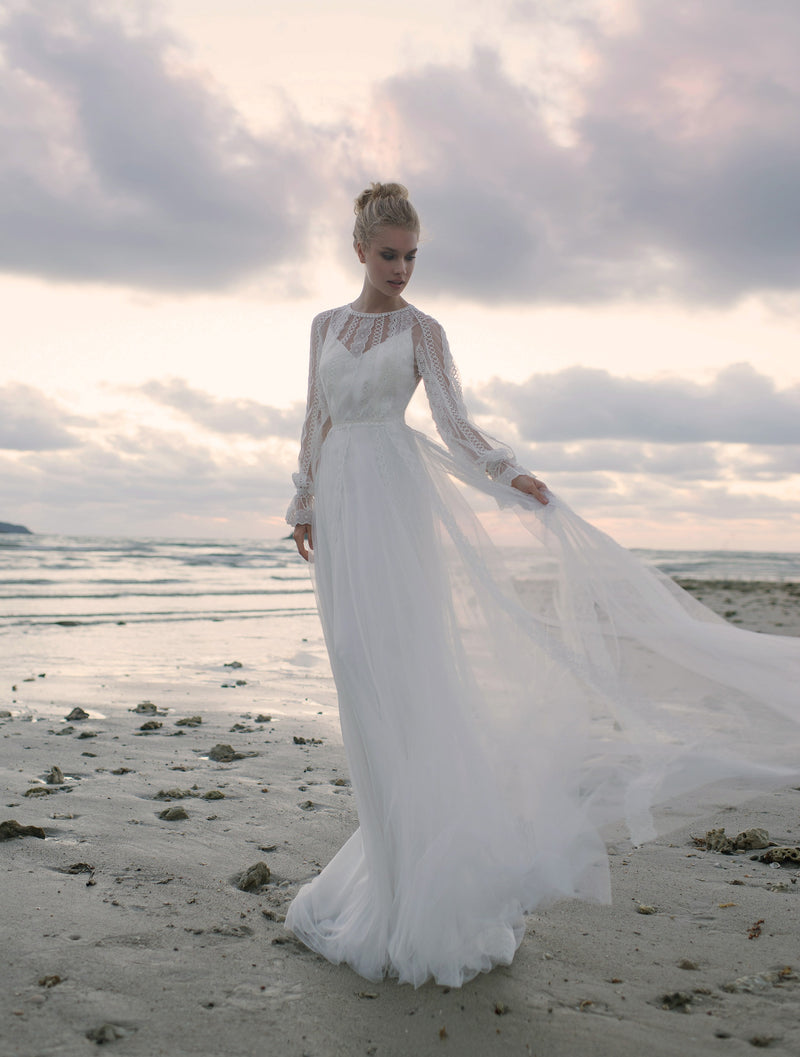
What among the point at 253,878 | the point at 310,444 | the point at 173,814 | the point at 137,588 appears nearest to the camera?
the point at 253,878

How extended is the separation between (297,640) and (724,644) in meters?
8.23

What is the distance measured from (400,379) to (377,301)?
0.36 m

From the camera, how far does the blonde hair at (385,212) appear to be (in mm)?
3086

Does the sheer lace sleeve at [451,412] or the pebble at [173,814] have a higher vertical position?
the sheer lace sleeve at [451,412]

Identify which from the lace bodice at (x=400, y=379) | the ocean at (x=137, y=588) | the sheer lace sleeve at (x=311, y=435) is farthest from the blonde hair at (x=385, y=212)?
the ocean at (x=137, y=588)

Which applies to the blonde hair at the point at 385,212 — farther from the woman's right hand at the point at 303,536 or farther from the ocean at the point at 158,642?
the ocean at the point at 158,642

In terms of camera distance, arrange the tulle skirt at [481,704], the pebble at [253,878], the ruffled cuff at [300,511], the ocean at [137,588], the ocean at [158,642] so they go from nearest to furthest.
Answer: the tulle skirt at [481,704] → the pebble at [253,878] → the ruffled cuff at [300,511] → the ocean at [158,642] → the ocean at [137,588]

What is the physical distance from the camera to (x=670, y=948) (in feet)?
9.51

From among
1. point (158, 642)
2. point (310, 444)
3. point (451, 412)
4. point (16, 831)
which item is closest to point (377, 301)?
point (451, 412)

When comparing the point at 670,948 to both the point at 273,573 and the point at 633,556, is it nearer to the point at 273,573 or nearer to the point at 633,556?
the point at 633,556

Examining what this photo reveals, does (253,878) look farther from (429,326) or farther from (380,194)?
(380,194)

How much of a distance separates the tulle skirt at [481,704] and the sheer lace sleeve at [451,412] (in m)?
0.08

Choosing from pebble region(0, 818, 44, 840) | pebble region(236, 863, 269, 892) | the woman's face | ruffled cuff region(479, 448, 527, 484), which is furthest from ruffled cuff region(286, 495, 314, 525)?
pebble region(0, 818, 44, 840)

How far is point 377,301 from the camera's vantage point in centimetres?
323
